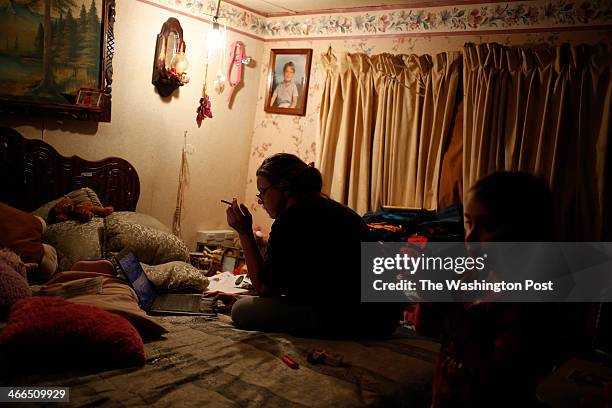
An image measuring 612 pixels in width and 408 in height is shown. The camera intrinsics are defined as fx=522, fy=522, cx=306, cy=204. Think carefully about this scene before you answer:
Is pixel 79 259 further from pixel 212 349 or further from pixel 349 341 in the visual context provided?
pixel 349 341

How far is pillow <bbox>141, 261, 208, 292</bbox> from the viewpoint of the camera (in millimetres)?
2721

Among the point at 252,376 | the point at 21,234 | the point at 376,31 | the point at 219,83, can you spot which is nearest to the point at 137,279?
the point at 21,234

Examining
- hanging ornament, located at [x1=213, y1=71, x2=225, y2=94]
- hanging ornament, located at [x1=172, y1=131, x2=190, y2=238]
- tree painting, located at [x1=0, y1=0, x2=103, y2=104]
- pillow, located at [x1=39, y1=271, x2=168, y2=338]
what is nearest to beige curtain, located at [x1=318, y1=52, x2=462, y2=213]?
hanging ornament, located at [x1=213, y1=71, x2=225, y2=94]

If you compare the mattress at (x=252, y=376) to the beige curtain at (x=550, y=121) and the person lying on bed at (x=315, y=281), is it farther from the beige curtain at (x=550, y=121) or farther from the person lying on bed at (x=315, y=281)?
the beige curtain at (x=550, y=121)

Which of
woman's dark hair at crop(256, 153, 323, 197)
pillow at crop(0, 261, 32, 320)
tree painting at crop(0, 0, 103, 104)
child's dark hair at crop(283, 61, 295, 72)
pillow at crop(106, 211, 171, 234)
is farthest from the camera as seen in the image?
child's dark hair at crop(283, 61, 295, 72)

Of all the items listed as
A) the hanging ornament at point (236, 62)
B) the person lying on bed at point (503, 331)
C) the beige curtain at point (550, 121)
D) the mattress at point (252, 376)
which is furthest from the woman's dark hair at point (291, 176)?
the hanging ornament at point (236, 62)

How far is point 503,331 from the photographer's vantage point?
121 centimetres

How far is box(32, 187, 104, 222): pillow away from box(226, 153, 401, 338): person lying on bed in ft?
4.53

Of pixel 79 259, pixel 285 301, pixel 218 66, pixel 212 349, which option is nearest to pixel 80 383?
pixel 212 349

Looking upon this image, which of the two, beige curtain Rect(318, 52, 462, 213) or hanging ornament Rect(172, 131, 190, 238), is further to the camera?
hanging ornament Rect(172, 131, 190, 238)

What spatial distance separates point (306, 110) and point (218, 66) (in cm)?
75

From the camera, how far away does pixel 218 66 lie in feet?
13.0

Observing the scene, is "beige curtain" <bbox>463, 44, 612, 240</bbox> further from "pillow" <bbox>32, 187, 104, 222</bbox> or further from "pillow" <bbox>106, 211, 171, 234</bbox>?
"pillow" <bbox>32, 187, 104, 222</bbox>

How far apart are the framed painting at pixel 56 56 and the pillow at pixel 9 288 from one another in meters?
1.37
